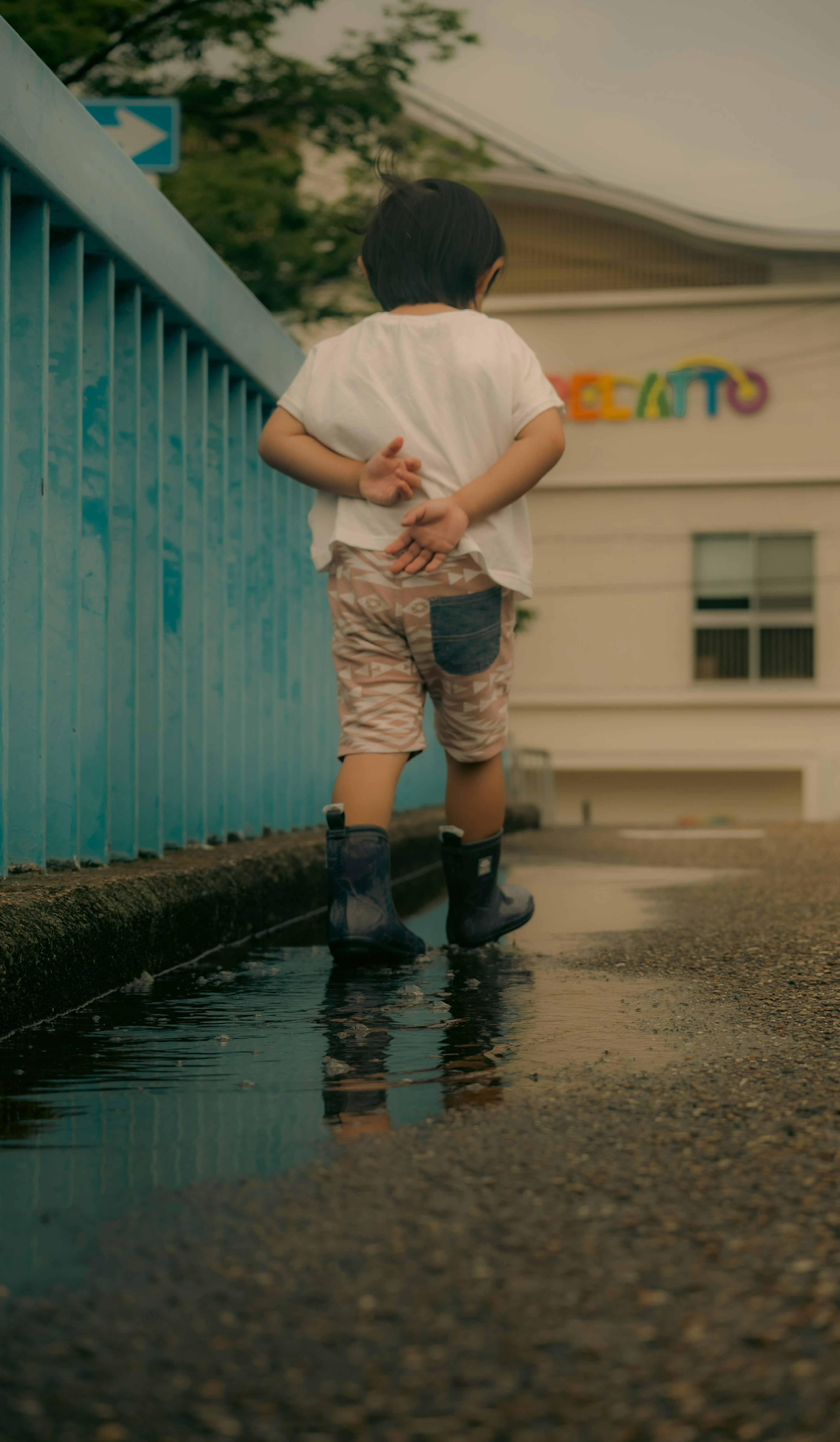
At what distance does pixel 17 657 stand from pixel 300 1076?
1.10 m

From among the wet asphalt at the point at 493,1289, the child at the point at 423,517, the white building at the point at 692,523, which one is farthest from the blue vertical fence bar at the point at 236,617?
the white building at the point at 692,523

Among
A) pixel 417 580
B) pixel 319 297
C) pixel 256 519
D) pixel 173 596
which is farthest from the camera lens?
pixel 319 297

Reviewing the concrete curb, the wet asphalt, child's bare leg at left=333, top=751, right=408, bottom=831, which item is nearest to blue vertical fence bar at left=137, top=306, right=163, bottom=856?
the concrete curb

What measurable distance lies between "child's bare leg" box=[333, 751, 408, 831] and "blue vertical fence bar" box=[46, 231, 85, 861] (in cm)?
→ 50

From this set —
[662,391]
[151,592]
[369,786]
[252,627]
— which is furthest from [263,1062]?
[662,391]

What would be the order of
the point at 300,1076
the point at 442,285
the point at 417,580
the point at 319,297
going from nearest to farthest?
the point at 300,1076
the point at 417,580
the point at 442,285
the point at 319,297

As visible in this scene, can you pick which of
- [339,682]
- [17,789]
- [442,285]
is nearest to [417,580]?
[339,682]

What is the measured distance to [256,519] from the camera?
415 centimetres

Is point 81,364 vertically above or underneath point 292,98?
underneath

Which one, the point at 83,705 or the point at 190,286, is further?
the point at 190,286

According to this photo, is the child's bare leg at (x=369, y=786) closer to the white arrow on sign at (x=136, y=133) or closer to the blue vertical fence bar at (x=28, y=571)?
the blue vertical fence bar at (x=28, y=571)

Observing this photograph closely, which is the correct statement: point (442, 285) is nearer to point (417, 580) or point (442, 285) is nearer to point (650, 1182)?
point (417, 580)

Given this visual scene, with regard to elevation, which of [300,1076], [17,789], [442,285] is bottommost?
[300,1076]

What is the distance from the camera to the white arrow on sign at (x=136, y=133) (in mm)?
5391
